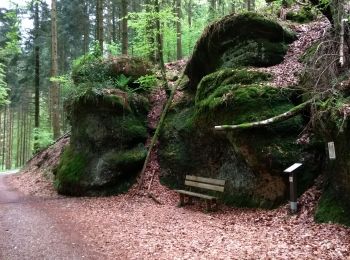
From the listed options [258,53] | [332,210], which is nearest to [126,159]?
[258,53]

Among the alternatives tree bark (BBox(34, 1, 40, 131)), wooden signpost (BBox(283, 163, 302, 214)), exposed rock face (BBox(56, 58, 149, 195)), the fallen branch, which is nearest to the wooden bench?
the fallen branch

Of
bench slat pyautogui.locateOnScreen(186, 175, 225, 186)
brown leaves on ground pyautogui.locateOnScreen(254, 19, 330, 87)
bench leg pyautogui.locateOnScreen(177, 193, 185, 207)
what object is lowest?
bench leg pyautogui.locateOnScreen(177, 193, 185, 207)

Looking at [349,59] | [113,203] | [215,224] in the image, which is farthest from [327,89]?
[113,203]

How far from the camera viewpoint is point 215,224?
8.24m

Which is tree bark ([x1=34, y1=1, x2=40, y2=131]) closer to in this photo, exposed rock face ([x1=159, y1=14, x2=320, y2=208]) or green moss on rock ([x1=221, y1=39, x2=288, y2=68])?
exposed rock face ([x1=159, y1=14, x2=320, y2=208])

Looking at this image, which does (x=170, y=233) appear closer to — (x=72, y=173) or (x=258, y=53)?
(x=72, y=173)

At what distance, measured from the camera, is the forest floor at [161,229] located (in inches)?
244

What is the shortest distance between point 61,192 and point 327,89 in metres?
9.93

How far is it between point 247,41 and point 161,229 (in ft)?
23.4

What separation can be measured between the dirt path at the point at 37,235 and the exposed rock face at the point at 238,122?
14.0 ft

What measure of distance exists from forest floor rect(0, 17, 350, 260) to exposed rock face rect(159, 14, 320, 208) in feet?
1.74

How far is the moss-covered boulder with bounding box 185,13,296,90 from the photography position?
38.4ft

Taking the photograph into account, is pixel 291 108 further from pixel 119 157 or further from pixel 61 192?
pixel 61 192

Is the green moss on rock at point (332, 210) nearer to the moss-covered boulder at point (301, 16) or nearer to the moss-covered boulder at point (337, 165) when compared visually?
the moss-covered boulder at point (337, 165)
